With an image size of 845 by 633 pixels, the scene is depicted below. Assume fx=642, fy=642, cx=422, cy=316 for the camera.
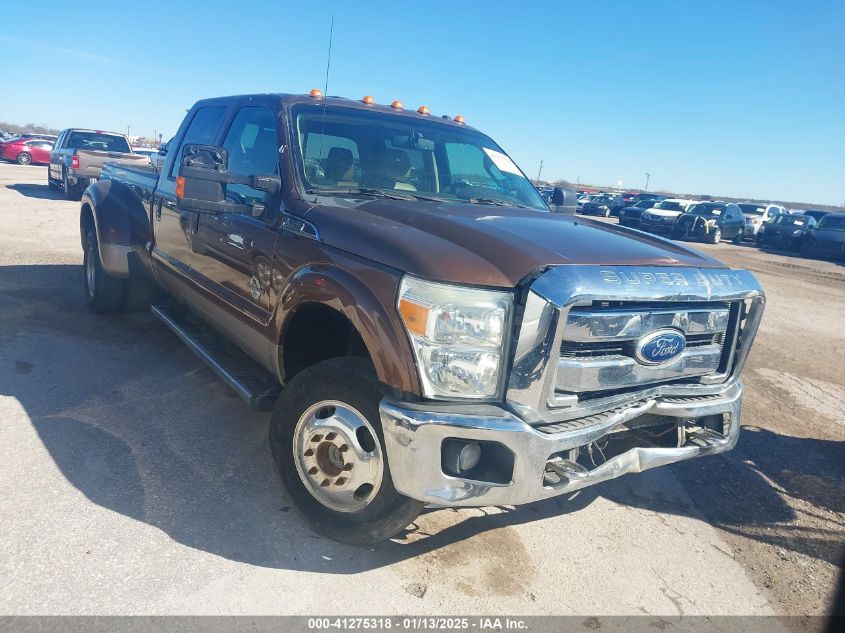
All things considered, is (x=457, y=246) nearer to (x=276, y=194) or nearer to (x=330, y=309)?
(x=330, y=309)

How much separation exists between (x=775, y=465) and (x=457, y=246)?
309cm

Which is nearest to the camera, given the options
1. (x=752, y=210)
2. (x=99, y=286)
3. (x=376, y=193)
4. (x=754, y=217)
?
(x=376, y=193)

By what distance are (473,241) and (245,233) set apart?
1.57m

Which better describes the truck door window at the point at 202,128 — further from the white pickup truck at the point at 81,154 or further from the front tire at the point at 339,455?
the white pickup truck at the point at 81,154

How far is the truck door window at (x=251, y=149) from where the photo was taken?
3.71 m

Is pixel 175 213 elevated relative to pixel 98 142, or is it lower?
lower

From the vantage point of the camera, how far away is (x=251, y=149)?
405 cm

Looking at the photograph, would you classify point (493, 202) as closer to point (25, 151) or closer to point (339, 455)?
point (339, 455)

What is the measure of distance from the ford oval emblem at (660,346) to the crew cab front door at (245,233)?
1910 millimetres

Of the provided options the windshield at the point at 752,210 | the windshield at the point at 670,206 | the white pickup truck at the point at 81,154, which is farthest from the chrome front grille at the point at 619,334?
the windshield at the point at 752,210

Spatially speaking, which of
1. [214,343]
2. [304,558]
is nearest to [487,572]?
[304,558]

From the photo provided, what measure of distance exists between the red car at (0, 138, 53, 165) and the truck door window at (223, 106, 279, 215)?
3205 centimetres

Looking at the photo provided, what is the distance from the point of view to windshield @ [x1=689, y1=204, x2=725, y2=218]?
83.8 feet

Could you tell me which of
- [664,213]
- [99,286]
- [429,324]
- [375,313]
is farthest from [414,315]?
[664,213]
